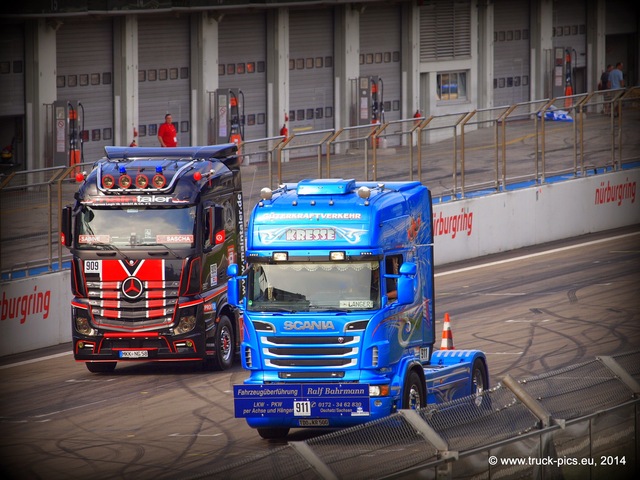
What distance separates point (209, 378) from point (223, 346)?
85 cm

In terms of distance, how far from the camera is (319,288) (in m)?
17.1

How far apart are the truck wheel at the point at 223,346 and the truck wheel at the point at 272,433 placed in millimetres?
5167

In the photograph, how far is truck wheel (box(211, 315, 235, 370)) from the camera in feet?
74.6

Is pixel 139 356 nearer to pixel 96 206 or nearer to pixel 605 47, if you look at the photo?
pixel 96 206

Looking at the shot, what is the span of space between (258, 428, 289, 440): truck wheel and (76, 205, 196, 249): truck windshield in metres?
5.30

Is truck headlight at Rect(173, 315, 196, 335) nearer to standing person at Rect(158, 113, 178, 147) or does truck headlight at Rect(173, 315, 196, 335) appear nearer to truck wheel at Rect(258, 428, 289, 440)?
truck wheel at Rect(258, 428, 289, 440)

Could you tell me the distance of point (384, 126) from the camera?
110 ft

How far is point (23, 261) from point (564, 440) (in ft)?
47.7

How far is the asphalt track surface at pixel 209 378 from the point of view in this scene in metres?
17.3

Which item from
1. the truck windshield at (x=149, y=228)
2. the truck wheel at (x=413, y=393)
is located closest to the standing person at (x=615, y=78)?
the truck windshield at (x=149, y=228)

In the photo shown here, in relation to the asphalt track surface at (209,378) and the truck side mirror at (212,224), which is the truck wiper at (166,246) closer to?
the truck side mirror at (212,224)

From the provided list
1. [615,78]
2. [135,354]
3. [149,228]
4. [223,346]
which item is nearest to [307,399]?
[135,354]

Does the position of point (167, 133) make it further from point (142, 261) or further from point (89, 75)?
point (142, 261)

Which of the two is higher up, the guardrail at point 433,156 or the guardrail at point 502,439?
the guardrail at point 433,156
